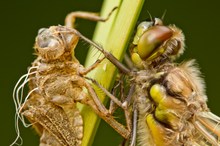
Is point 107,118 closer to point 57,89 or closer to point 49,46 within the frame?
point 57,89

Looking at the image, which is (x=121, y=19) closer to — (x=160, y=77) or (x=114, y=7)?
(x=114, y=7)

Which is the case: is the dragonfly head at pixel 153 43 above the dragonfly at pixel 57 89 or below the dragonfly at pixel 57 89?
above

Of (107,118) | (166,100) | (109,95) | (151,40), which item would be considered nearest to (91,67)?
(109,95)

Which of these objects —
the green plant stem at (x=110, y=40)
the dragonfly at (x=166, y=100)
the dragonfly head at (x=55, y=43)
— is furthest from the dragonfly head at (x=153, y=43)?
the dragonfly head at (x=55, y=43)

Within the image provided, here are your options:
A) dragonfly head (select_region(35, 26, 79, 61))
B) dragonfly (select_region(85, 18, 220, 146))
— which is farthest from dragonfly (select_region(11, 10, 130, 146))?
dragonfly (select_region(85, 18, 220, 146))

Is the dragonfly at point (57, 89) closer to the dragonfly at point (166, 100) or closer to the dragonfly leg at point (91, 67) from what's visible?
the dragonfly leg at point (91, 67)

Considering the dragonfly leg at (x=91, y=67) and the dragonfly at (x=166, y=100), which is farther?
the dragonfly at (x=166, y=100)

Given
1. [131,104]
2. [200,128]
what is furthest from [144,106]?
[200,128]
